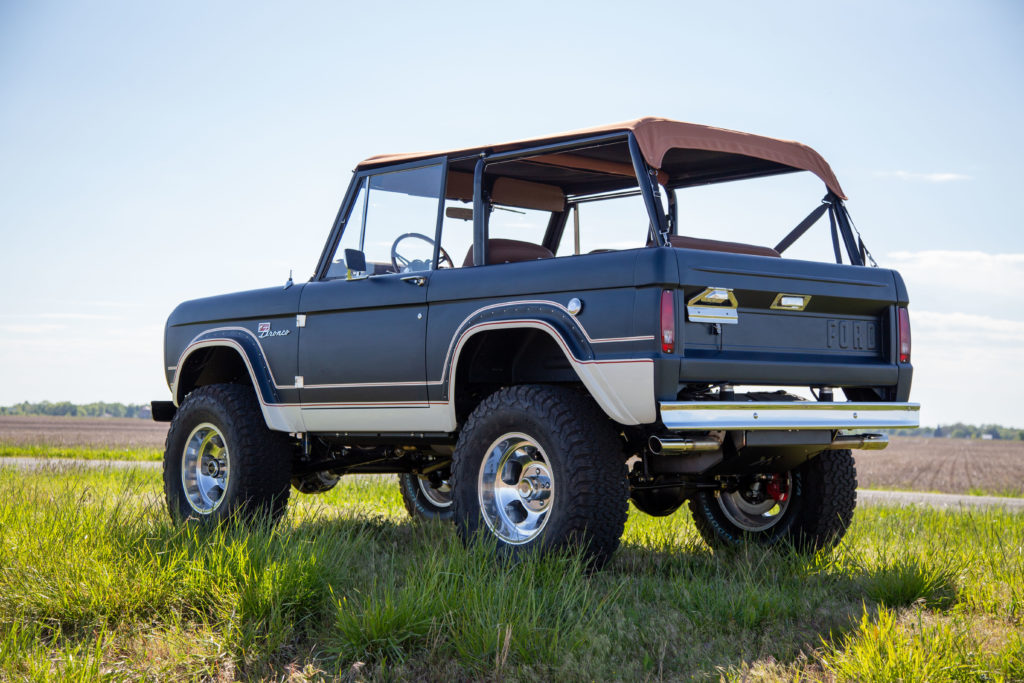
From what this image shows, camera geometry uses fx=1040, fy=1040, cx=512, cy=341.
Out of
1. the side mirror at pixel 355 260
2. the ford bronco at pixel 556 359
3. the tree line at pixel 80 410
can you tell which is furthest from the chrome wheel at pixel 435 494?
the tree line at pixel 80 410

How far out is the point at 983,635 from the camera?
14.3 ft

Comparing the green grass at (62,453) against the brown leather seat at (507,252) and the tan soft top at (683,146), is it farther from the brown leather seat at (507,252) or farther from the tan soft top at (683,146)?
the tan soft top at (683,146)

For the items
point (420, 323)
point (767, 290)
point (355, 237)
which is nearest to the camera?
point (767, 290)

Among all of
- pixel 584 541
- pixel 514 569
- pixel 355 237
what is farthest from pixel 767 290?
pixel 355 237

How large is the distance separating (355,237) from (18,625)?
3150 millimetres

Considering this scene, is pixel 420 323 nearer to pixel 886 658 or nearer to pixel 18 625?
pixel 18 625

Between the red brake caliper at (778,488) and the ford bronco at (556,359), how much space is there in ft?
0.04

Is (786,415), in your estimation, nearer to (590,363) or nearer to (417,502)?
(590,363)

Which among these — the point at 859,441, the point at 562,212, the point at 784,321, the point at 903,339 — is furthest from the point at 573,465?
the point at 562,212

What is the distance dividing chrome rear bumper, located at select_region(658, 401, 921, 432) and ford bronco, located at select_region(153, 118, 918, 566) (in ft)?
0.04

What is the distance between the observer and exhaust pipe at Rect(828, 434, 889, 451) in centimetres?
551

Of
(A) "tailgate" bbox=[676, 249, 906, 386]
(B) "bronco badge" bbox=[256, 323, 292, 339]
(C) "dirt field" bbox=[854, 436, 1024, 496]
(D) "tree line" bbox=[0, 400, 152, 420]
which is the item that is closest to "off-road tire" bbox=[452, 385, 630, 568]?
(A) "tailgate" bbox=[676, 249, 906, 386]

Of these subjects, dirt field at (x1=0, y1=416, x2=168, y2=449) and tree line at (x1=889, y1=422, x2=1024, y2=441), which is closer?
dirt field at (x1=0, y1=416, x2=168, y2=449)

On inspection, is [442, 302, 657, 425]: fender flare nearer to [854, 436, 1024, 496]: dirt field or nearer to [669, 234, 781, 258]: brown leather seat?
[669, 234, 781, 258]: brown leather seat
